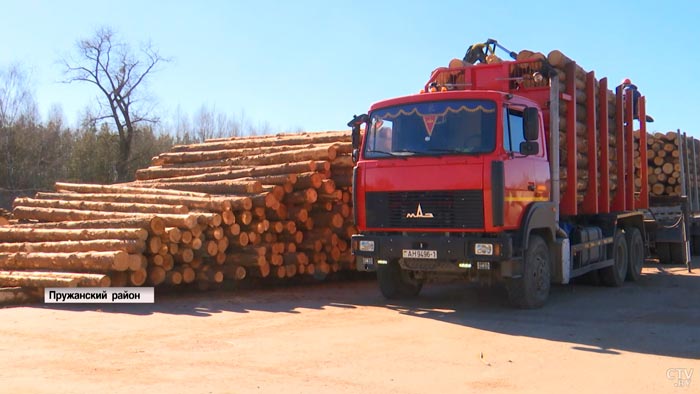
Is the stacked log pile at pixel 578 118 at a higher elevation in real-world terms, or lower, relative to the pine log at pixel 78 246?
higher

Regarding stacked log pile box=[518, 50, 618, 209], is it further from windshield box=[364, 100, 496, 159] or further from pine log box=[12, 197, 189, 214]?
pine log box=[12, 197, 189, 214]

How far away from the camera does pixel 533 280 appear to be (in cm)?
1002

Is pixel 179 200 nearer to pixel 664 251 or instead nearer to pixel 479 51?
pixel 479 51

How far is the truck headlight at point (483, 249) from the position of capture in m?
9.15

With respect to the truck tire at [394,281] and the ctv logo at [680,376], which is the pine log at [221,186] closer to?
the truck tire at [394,281]

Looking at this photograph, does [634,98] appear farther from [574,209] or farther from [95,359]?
[95,359]

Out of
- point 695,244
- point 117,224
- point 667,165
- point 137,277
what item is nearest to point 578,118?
point 137,277

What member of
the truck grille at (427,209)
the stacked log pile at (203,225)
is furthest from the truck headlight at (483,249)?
the stacked log pile at (203,225)

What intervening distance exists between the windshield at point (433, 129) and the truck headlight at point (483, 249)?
1.26 meters

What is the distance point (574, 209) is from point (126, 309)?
7.24 metres

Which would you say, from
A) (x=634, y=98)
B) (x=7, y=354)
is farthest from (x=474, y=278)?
(x=634, y=98)

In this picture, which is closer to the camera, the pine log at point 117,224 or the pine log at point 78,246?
the pine log at point 78,246

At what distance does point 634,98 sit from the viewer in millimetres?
14273

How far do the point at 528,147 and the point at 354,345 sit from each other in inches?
153
